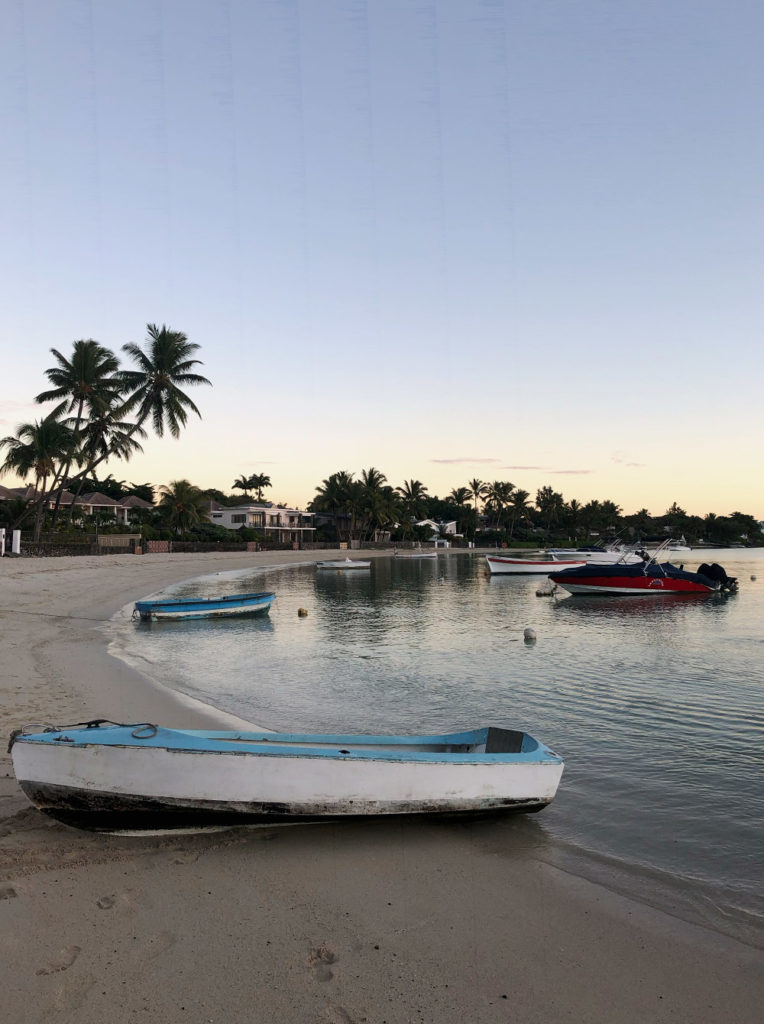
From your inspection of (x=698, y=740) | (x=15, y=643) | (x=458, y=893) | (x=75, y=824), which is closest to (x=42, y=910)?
(x=75, y=824)

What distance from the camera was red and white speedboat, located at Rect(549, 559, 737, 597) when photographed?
4053 centimetres

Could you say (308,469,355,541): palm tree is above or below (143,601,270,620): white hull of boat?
above

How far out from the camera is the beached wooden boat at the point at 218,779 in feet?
20.6

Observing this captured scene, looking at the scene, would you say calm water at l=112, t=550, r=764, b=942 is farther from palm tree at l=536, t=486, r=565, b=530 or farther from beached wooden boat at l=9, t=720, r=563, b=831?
palm tree at l=536, t=486, r=565, b=530

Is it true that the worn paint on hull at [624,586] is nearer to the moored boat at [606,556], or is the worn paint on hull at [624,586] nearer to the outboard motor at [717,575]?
the outboard motor at [717,575]

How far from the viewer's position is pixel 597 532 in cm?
16825

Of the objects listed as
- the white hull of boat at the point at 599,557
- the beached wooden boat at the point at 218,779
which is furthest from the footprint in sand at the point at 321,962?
the white hull of boat at the point at 599,557

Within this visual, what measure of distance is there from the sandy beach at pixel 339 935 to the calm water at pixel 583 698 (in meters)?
0.80

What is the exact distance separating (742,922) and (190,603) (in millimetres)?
24655

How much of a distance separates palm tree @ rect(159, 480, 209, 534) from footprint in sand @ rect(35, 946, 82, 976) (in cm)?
8150

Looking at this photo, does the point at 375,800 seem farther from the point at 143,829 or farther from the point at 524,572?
the point at 524,572

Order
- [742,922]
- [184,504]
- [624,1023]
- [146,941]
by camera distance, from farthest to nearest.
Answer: [184,504]
[742,922]
[146,941]
[624,1023]

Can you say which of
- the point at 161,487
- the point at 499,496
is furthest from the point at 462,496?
the point at 161,487

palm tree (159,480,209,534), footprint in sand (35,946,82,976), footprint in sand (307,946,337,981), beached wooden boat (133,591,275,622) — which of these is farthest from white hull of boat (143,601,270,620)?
palm tree (159,480,209,534)
